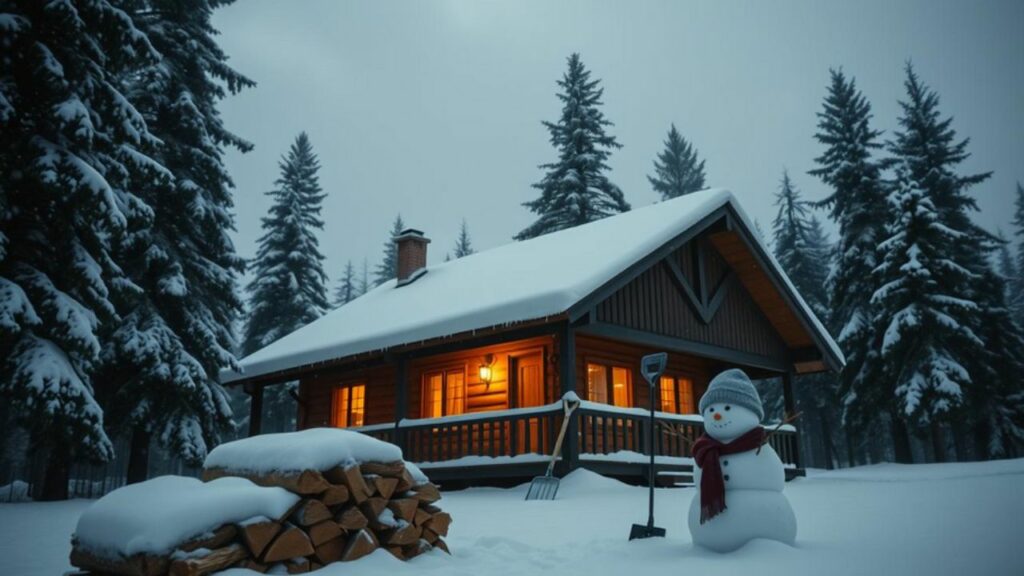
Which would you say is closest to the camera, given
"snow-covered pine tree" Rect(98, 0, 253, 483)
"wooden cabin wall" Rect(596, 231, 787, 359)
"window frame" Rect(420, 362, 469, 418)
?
"wooden cabin wall" Rect(596, 231, 787, 359)

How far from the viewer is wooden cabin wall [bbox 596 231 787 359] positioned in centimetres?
1345

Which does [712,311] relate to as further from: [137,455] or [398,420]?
[137,455]

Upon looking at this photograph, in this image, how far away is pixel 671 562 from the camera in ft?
15.4

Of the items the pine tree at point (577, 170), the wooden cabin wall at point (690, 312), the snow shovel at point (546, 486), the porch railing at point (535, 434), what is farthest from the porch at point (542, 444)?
the pine tree at point (577, 170)

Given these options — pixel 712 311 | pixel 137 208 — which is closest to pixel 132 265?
pixel 137 208

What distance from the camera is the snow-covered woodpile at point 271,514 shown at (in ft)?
13.8

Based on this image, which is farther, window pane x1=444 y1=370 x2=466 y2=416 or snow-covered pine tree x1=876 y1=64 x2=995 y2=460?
snow-covered pine tree x1=876 y1=64 x2=995 y2=460

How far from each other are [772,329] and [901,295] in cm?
652

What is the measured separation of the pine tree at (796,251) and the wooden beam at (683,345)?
14.4 metres

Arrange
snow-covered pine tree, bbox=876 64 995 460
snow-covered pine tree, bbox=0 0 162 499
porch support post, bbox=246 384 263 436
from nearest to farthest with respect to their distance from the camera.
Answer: snow-covered pine tree, bbox=0 0 162 499
porch support post, bbox=246 384 263 436
snow-covered pine tree, bbox=876 64 995 460

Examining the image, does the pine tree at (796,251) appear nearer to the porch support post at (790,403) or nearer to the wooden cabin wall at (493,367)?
the porch support post at (790,403)

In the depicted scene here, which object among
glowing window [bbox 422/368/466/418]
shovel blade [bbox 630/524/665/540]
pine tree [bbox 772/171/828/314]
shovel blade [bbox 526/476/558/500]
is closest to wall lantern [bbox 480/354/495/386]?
glowing window [bbox 422/368/466/418]

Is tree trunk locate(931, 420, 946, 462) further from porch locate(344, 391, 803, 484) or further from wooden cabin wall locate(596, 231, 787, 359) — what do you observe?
porch locate(344, 391, 803, 484)

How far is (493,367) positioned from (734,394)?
10.3 metres
